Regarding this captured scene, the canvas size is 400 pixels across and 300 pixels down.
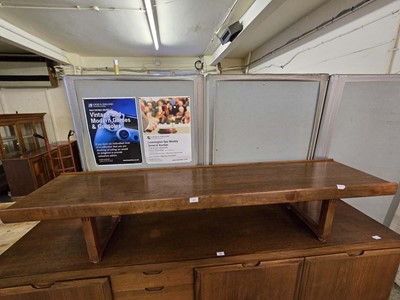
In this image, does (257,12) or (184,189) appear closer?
(184,189)

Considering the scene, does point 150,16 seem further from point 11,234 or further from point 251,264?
point 11,234

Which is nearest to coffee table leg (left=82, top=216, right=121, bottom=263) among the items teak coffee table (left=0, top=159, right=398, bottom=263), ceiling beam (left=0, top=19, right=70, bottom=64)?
teak coffee table (left=0, top=159, right=398, bottom=263)

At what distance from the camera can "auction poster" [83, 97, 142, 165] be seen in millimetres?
867

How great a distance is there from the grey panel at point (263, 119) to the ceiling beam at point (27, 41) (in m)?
3.18

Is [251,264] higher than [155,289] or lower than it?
higher

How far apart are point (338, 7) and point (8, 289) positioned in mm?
3176

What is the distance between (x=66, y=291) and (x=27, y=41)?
11.7 ft

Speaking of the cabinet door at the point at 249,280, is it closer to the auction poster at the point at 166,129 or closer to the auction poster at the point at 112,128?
the auction poster at the point at 166,129

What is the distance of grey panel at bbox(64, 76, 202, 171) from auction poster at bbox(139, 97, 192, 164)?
3 cm

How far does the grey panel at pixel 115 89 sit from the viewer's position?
84 centimetres

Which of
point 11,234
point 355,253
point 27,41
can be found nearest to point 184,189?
point 355,253

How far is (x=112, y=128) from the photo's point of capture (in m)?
0.89

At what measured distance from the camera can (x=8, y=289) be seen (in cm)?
67

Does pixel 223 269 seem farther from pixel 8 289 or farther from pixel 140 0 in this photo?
pixel 140 0
